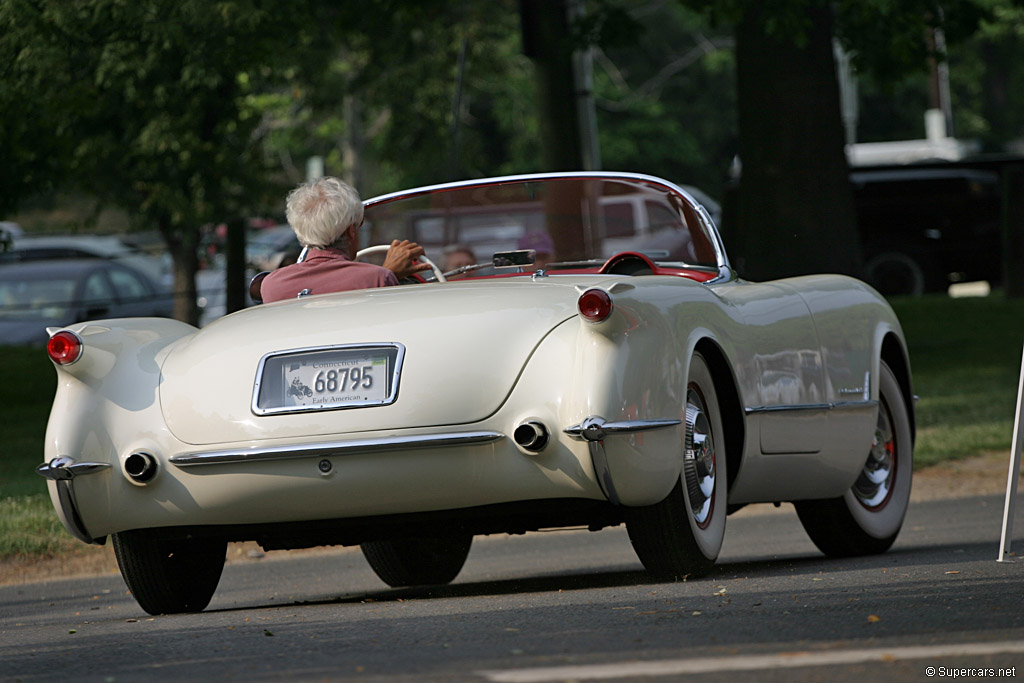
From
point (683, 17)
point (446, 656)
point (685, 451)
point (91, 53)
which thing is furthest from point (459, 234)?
point (683, 17)

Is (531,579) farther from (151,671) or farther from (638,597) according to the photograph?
(151,671)

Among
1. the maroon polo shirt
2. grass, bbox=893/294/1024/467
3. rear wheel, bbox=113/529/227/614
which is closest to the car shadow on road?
rear wheel, bbox=113/529/227/614

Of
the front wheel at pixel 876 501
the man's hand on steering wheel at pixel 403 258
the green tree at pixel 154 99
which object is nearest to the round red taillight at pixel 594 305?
the man's hand on steering wheel at pixel 403 258

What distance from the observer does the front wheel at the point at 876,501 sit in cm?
707

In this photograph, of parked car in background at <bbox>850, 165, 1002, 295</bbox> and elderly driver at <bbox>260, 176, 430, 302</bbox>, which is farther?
parked car in background at <bbox>850, 165, 1002, 295</bbox>

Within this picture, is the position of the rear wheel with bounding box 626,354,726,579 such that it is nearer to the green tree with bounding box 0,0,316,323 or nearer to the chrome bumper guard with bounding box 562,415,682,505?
the chrome bumper guard with bounding box 562,415,682,505

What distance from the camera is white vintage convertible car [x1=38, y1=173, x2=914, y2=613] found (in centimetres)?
532

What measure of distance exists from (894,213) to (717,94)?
30.0 meters

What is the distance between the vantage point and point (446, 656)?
13.9 feet

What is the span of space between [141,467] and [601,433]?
1419 millimetres

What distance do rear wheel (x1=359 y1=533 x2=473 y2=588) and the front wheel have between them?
4.55ft

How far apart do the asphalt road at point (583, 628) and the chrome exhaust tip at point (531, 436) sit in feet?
1.53

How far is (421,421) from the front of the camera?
17.5 ft

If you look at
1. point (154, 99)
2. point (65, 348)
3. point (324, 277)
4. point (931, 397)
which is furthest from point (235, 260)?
point (65, 348)
